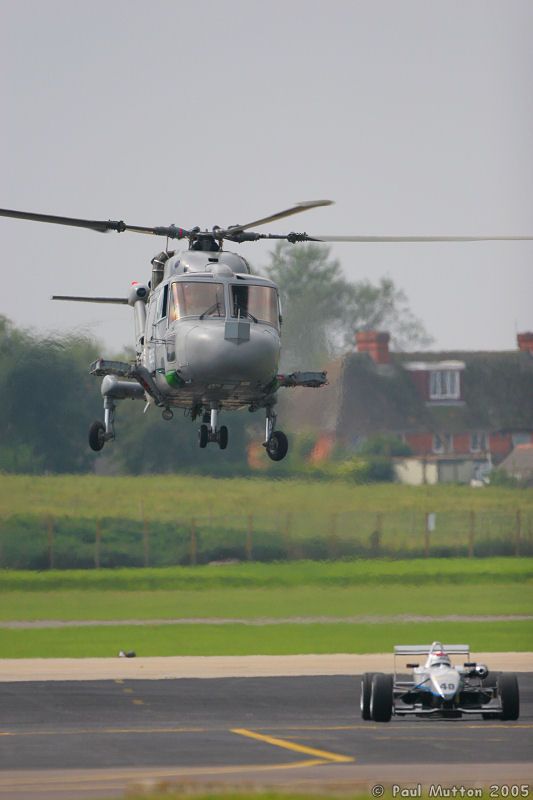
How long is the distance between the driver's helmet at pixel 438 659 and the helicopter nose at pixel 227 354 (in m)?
6.54

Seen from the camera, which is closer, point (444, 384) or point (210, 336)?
point (210, 336)

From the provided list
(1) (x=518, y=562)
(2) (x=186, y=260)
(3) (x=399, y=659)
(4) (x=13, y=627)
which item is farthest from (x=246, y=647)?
(2) (x=186, y=260)

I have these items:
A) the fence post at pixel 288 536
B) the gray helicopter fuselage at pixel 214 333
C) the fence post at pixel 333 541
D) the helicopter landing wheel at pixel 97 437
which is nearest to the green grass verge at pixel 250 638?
the fence post at pixel 333 541

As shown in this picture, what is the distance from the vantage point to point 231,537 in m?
65.6

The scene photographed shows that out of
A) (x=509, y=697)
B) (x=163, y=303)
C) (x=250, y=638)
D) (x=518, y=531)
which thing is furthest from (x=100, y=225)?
(x=518, y=531)

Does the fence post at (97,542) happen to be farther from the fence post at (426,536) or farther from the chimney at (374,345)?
the fence post at (426,536)

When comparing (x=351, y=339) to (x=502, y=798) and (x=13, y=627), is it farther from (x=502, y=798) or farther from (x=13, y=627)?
(x=502, y=798)

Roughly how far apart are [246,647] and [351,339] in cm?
1355

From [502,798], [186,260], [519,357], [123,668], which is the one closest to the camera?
[502,798]

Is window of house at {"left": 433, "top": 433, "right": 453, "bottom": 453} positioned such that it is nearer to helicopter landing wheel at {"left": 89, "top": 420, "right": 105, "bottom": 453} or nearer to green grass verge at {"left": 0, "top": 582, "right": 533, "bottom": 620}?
green grass verge at {"left": 0, "top": 582, "right": 533, "bottom": 620}

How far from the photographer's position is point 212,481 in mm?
62656

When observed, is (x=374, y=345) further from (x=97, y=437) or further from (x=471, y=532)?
(x=97, y=437)

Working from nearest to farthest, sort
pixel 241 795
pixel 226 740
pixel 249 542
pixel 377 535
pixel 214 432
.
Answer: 1. pixel 241 795
2. pixel 226 740
3. pixel 214 432
4. pixel 249 542
5. pixel 377 535

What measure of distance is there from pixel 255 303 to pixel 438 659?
823 centimetres
